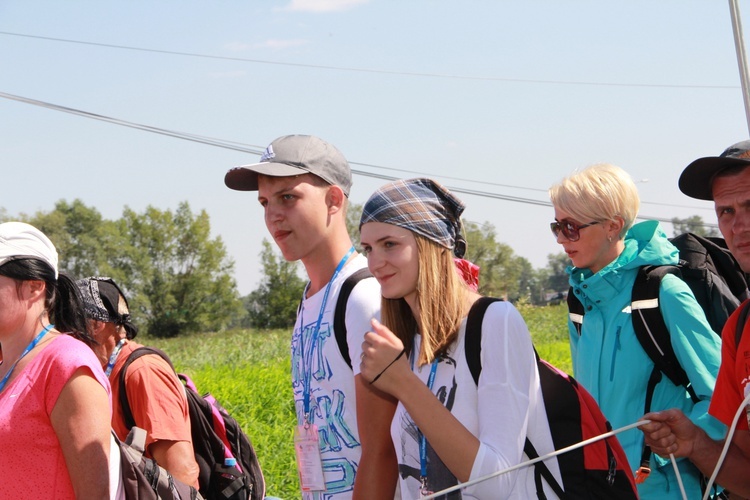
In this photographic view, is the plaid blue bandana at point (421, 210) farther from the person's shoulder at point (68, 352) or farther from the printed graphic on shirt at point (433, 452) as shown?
the person's shoulder at point (68, 352)

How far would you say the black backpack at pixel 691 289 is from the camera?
2996 millimetres

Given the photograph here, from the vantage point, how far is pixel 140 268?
3442 inches

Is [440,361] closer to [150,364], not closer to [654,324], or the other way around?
[654,324]

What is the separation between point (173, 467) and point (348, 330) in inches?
41.2

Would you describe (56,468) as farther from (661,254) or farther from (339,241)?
(661,254)

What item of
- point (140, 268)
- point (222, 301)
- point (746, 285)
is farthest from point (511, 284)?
point (746, 285)

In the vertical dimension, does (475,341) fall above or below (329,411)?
above

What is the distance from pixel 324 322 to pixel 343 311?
11cm

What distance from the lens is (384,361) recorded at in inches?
83.6

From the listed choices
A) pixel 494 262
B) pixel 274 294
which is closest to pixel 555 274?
pixel 494 262

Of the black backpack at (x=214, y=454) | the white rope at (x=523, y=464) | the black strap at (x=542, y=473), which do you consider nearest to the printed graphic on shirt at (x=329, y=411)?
the white rope at (x=523, y=464)

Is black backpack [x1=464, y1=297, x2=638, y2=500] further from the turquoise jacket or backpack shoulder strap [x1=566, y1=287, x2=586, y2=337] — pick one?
backpack shoulder strap [x1=566, y1=287, x2=586, y2=337]

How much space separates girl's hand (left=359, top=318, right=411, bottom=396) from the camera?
2104mm

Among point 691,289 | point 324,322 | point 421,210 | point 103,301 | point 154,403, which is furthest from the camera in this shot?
point 103,301
